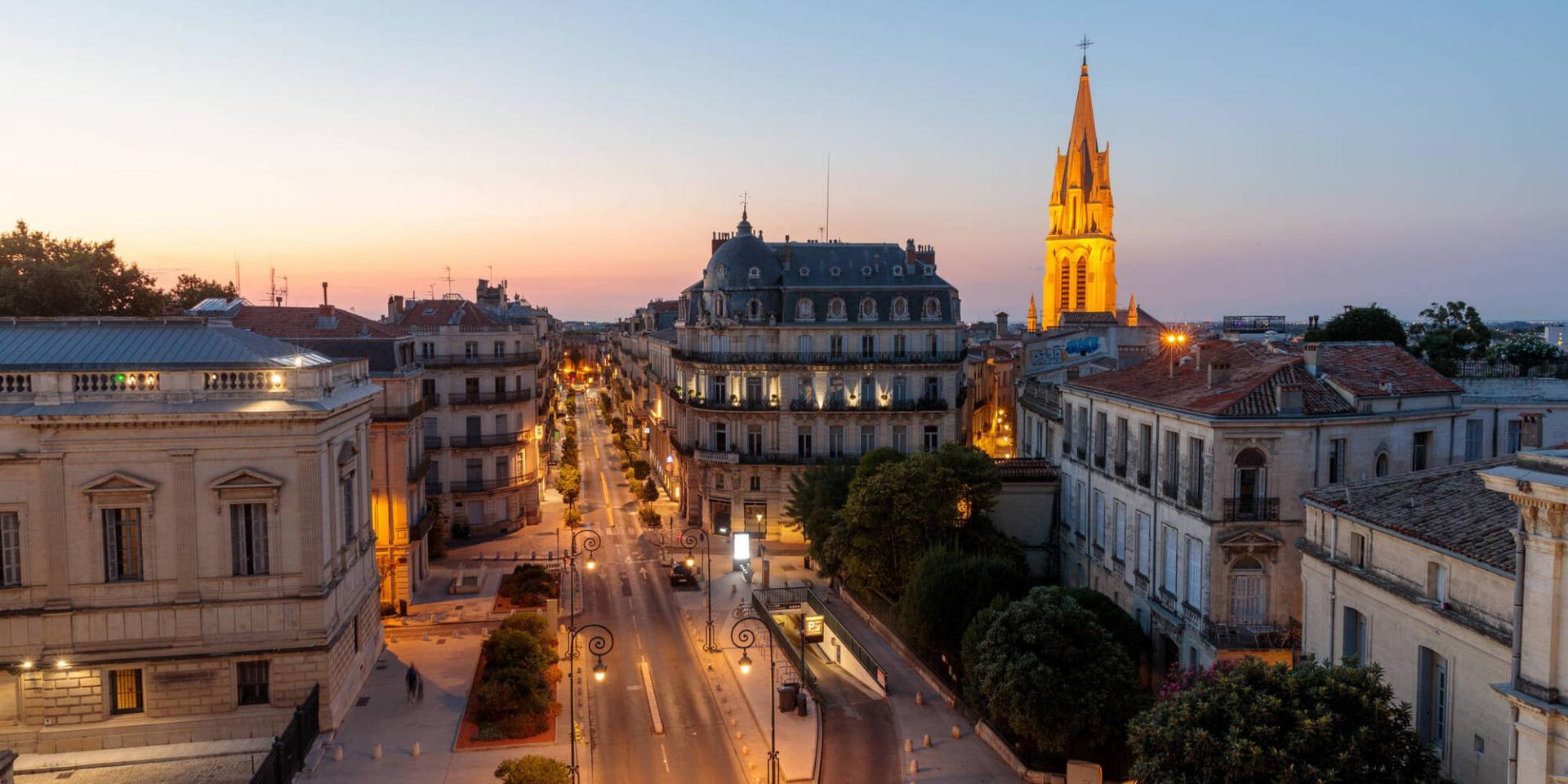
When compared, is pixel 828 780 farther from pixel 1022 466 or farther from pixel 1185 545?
pixel 1022 466

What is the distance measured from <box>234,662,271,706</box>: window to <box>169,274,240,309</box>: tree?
4779cm

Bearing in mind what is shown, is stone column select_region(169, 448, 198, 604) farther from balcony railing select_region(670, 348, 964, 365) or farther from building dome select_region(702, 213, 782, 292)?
building dome select_region(702, 213, 782, 292)

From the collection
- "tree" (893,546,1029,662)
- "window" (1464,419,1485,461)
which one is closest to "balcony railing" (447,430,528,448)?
"tree" (893,546,1029,662)

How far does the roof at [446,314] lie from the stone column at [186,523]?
102ft

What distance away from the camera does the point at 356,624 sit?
33.8m

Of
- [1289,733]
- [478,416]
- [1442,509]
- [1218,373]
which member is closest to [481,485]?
[478,416]

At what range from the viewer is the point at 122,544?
28.1 meters

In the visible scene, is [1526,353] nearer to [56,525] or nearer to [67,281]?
[56,525]

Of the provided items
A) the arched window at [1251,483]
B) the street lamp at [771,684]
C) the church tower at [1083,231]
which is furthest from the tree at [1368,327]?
the church tower at [1083,231]

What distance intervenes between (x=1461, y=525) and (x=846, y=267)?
1721 inches

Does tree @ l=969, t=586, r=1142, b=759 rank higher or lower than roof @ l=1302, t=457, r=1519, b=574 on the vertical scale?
lower

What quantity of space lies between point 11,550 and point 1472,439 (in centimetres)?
4367

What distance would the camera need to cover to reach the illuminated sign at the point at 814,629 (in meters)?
42.6

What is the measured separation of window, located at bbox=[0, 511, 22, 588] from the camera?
2742 cm
